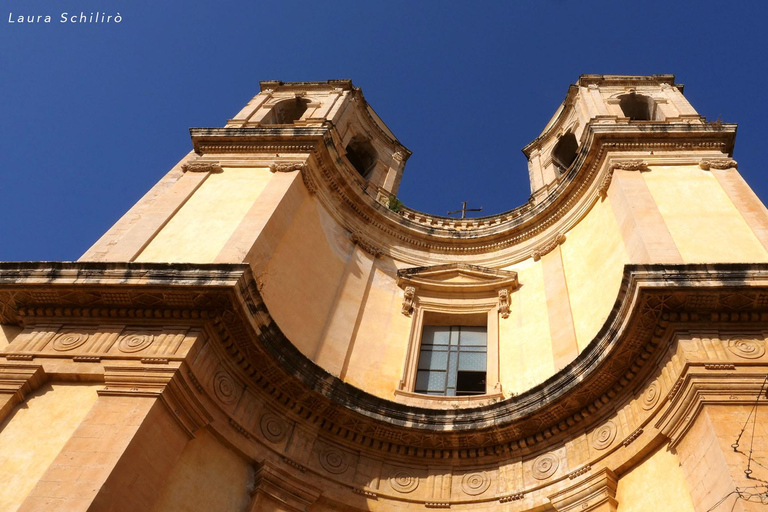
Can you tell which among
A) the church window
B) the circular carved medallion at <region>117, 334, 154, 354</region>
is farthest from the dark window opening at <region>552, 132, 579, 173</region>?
the circular carved medallion at <region>117, 334, 154, 354</region>

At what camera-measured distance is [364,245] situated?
53.9ft

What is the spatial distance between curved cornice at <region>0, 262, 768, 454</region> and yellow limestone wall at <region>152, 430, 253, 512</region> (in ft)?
4.30

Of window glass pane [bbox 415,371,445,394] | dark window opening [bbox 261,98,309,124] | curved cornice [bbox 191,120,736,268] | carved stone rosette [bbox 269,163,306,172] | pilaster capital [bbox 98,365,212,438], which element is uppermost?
dark window opening [bbox 261,98,309,124]

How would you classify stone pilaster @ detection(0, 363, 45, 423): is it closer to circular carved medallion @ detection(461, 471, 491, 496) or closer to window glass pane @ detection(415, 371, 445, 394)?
circular carved medallion @ detection(461, 471, 491, 496)

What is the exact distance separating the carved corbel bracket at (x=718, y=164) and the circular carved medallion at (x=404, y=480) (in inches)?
357

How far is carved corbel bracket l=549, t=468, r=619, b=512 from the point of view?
30.0 feet

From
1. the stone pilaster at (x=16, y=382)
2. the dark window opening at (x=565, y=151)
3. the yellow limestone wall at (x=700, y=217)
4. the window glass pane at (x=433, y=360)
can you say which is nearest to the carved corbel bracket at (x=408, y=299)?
the window glass pane at (x=433, y=360)

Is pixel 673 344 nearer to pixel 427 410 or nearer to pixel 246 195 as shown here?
pixel 427 410

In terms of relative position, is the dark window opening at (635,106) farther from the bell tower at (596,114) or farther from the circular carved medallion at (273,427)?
the circular carved medallion at (273,427)

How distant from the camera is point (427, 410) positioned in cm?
1140

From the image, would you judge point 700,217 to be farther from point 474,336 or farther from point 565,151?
point 565,151

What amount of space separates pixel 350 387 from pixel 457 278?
567 cm

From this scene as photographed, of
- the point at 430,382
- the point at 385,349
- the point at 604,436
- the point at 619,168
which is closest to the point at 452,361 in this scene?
the point at 430,382

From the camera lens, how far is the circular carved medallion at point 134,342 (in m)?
9.62
